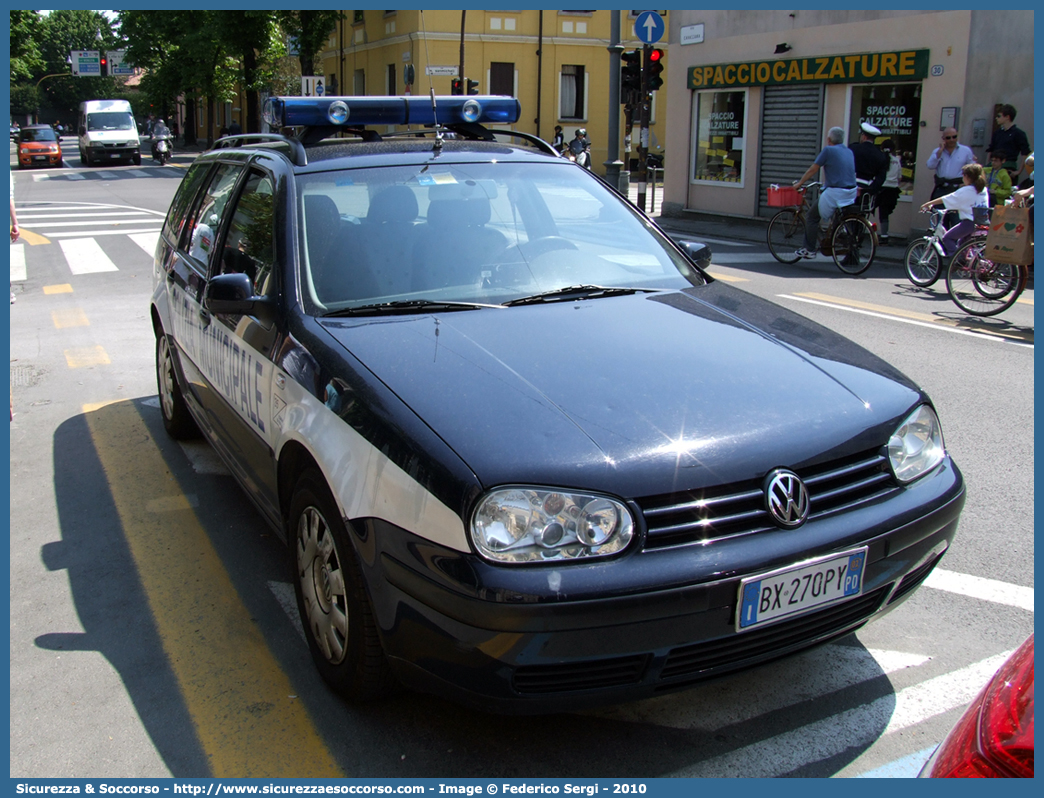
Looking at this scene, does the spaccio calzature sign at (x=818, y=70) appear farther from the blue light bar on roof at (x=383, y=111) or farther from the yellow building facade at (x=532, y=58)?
the yellow building facade at (x=532, y=58)

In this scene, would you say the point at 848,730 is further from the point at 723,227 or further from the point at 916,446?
the point at 723,227

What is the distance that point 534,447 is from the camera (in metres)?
2.48

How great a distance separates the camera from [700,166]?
2091 centimetres

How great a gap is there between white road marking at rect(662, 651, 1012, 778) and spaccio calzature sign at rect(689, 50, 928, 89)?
15.0 m

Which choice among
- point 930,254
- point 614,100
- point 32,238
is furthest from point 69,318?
point 614,100

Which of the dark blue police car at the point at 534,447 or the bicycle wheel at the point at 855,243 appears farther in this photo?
the bicycle wheel at the point at 855,243

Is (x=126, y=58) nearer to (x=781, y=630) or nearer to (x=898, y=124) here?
(x=898, y=124)

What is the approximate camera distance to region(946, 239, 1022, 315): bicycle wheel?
9.74 meters

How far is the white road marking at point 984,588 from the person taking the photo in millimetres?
3656

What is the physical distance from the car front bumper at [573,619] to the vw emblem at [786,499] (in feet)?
0.14

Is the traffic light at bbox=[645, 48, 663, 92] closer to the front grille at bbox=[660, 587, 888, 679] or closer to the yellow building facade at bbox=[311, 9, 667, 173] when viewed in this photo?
the front grille at bbox=[660, 587, 888, 679]

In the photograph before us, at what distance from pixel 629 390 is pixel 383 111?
253 centimetres

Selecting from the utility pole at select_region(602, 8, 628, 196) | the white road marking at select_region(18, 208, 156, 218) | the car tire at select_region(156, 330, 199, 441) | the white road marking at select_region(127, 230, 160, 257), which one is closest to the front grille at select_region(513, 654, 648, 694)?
the car tire at select_region(156, 330, 199, 441)

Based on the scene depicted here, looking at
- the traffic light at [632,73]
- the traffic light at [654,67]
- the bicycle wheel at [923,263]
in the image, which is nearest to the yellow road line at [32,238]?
the traffic light at [632,73]
